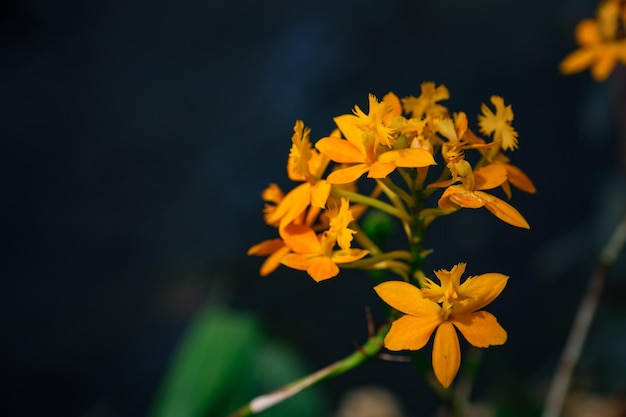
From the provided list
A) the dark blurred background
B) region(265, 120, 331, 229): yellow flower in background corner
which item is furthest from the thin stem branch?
the dark blurred background

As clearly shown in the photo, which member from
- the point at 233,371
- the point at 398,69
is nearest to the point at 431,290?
the point at 233,371

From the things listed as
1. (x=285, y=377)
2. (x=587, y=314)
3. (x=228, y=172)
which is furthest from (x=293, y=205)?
(x=228, y=172)

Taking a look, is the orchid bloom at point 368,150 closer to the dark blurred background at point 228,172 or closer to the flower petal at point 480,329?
the flower petal at point 480,329

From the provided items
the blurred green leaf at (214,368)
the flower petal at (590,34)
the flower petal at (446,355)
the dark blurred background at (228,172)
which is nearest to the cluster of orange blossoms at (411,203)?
the flower petal at (446,355)

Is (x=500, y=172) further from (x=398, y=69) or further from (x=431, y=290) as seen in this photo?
(x=398, y=69)

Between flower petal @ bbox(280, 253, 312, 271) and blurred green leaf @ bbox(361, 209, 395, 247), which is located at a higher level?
blurred green leaf @ bbox(361, 209, 395, 247)

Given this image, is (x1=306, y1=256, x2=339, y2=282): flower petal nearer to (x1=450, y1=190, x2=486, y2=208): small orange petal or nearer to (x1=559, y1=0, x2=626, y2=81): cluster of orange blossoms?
(x1=450, y1=190, x2=486, y2=208): small orange petal
